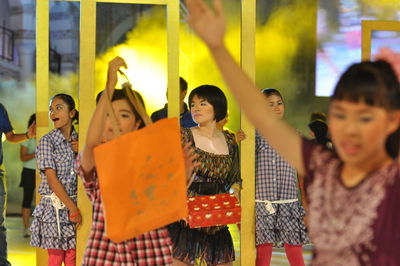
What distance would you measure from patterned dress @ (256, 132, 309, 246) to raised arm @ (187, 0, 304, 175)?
2.51 m

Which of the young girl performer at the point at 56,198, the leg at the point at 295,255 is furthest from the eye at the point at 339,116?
the leg at the point at 295,255

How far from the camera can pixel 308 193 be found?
162cm

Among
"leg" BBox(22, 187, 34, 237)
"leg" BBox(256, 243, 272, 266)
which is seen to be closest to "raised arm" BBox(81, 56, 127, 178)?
"leg" BBox(256, 243, 272, 266)

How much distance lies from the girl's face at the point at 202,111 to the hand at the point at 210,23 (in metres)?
2.27

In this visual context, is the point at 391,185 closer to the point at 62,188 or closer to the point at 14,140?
the point at 62,188

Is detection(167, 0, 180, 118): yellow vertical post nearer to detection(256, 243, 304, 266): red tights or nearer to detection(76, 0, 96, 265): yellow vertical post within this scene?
detection(76, 0, 96, 265): yellow vertical post

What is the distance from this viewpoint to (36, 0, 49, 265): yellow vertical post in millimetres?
4039

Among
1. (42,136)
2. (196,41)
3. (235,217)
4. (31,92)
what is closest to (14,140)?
(42,136)

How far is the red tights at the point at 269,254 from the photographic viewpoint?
414 centimetres

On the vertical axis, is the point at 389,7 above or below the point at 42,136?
above

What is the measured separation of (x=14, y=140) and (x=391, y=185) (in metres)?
3.67

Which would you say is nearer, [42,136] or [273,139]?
[273,139]

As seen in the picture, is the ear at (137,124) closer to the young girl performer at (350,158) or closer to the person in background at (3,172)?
the young girl performer at (350,158)

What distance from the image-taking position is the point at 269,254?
4.15 metres
